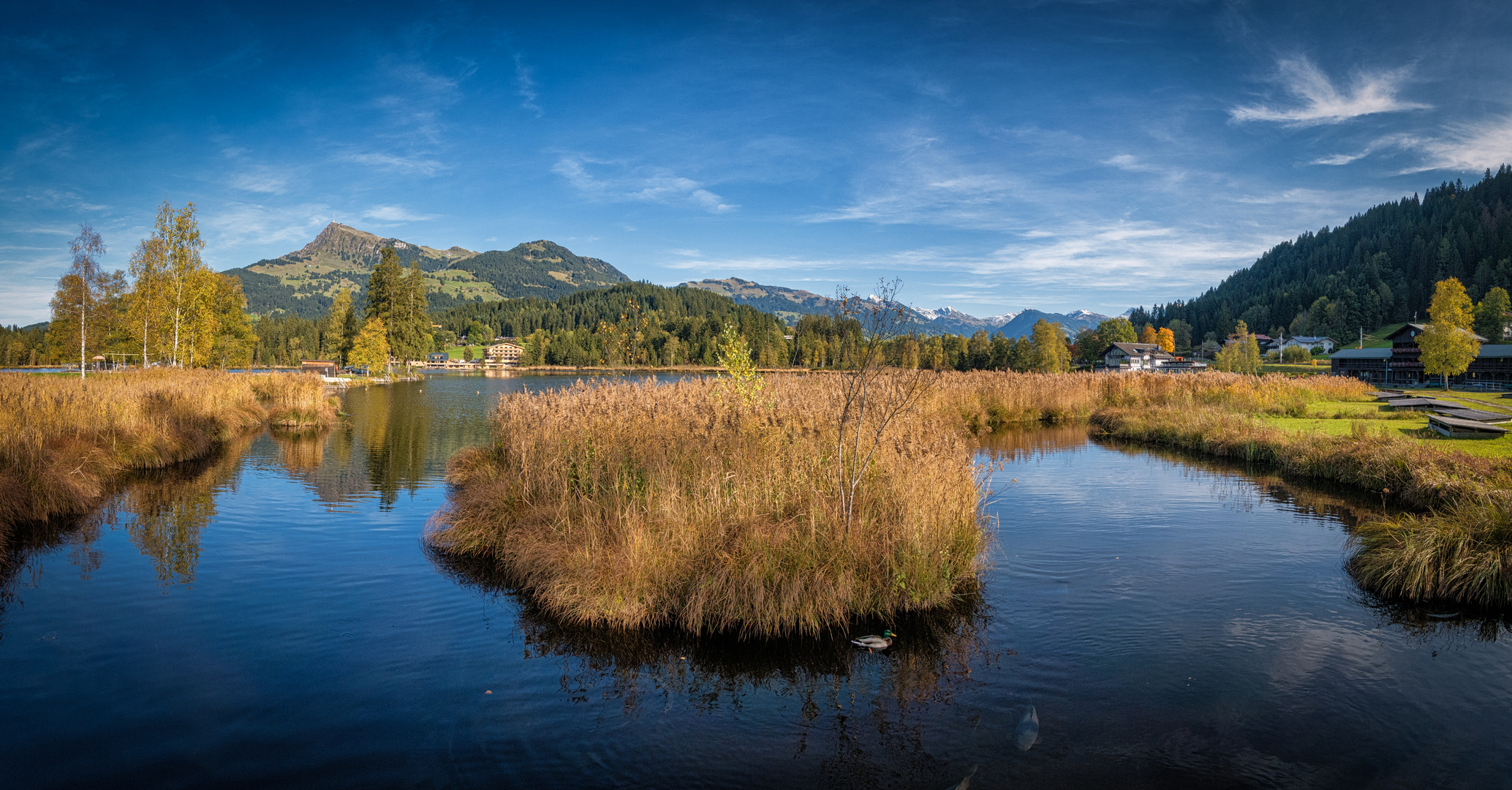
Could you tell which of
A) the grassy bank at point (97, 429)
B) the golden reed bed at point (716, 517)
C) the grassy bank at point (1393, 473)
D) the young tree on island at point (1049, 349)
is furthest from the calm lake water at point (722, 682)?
the young tree on island at point (1049, 349)

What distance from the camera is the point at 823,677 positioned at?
7.28 m

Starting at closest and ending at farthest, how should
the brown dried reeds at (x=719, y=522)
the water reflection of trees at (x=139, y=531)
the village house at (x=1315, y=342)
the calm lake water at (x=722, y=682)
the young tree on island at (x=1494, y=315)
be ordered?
1. the calm lake water at (x=722, y=682)
2. the brown dried reeds at (x=719, y=522)
3. the water reflection of trees at (x=139, y=531)
4. the young tree on island at (x=1494, y=315)
5. the village house at (x=1315, y=342)

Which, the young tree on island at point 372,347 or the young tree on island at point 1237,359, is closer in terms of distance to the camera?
the young tree on island at point 1237,359

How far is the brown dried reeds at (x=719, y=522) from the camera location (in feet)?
27.5

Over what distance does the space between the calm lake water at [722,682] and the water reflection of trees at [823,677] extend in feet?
0.11

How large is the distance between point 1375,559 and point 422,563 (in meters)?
14.6

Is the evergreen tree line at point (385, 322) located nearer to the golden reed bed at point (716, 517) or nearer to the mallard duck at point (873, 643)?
the golden reed bed at point (716, 517)

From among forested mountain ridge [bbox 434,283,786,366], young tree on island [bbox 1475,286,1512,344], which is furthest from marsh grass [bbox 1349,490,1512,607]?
young tree on island [bbox 1475,286,1512,344]

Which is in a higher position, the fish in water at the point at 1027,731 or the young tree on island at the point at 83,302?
the young tree on island at the point at 83,302

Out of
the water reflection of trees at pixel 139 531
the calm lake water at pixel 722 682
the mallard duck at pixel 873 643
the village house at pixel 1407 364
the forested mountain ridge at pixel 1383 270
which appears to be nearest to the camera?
the calm lake water at pixel 722 682

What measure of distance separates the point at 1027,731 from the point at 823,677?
2.06 metres

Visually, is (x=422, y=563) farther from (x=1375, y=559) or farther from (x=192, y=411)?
(x=192, y=411)

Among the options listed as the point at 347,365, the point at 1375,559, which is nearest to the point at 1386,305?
the point at 1375,559

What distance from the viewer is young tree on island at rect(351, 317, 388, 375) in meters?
78.5
